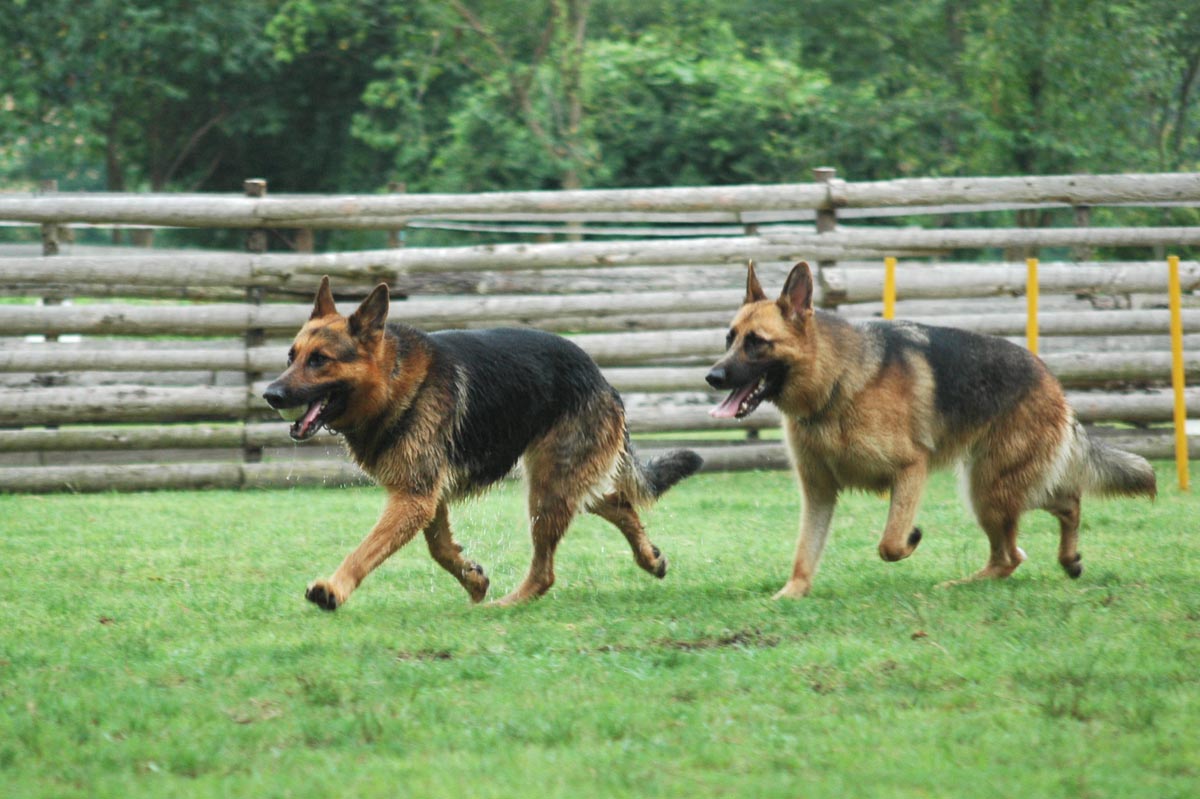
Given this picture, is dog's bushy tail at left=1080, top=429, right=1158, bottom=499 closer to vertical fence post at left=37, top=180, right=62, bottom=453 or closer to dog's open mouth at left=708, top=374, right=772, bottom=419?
dog's open mouth at left=708, top=374, right=772, bottom=419

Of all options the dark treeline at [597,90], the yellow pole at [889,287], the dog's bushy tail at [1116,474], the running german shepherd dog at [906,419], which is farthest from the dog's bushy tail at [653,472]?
the dark treeline at [597,90]

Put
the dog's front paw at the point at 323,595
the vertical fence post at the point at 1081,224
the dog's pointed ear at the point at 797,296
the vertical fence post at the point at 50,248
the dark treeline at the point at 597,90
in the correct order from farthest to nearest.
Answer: the dark treeline at the point at 597,90, the vertical fence post at the point at 1081,224, the vertical fence post at the point at 50,248, the dog's pointed ear at the point at 797,296, the dog's front paw at the point at 323,595

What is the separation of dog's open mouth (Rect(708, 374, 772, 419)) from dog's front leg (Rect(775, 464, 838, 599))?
0.57 m

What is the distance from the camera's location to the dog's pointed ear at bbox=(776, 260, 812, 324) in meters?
6.73

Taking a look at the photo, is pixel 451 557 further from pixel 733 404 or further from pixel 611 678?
pixel 611 678

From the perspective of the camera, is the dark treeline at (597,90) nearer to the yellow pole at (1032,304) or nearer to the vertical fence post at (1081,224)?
the vertical fence post at (1081,224)

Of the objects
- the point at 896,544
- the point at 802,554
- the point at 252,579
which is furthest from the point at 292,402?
the point at 896,544

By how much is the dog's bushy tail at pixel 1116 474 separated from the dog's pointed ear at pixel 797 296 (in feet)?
5.94

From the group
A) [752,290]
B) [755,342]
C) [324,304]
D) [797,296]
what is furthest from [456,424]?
[797,296]

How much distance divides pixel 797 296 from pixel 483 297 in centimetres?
619

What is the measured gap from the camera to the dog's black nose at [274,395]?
242 inches

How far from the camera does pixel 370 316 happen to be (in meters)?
6.45

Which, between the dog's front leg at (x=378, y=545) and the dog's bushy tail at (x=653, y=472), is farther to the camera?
the dog's bushy tail at (x=653, y=472)

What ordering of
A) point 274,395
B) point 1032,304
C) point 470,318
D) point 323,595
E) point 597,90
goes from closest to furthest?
point 323,595 → point 274,395 → point 1032,304 → point 470,318 → point 597,90
